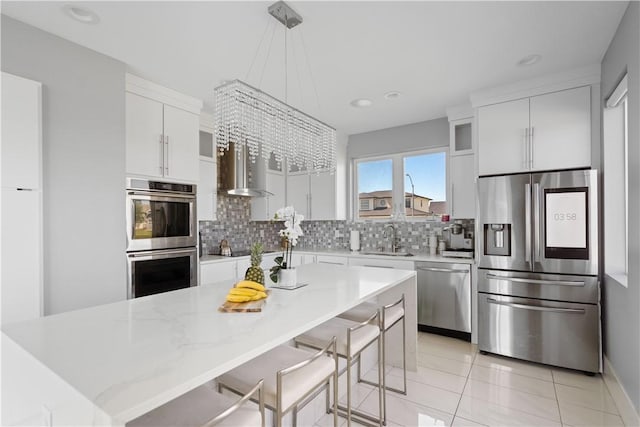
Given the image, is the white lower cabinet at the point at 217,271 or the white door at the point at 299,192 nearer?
the white lower cabinet at the point at 217,271

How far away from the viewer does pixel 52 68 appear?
2.12 m

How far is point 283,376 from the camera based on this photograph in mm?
1290

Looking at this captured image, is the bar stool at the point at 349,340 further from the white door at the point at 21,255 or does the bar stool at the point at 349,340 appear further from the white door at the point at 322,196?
the white door at the point at 322,196

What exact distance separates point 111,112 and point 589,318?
4.04 m

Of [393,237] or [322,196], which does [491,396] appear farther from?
[322,196]

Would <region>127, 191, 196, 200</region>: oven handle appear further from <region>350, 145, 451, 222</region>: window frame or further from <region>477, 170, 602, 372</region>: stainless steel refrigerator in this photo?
<region>477, 170, 602, 372</region>: stainless steel refrigerator

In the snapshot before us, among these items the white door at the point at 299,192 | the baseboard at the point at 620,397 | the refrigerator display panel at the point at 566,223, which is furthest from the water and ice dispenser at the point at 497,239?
the white door at the point at 299,192

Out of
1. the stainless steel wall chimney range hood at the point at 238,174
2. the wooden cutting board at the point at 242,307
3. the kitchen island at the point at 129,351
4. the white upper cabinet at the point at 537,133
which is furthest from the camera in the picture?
the stainless steel wall chimney range hood at the point at 238,174

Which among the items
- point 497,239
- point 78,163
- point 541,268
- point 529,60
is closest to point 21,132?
point 78,163

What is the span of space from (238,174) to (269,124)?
190cm

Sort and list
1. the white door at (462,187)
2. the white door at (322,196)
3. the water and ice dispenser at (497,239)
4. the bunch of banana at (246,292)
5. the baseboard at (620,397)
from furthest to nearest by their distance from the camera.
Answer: the white door at (322,196)
the white door at (462,187)
the water and ice dispenser at (497,239)
the baseboard at (620,397)
the bunch of banana at (246,292)

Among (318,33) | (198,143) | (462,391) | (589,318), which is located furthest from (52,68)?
(589,318)

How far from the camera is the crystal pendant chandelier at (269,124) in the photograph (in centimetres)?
184

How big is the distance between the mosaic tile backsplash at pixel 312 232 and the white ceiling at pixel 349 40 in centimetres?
167
